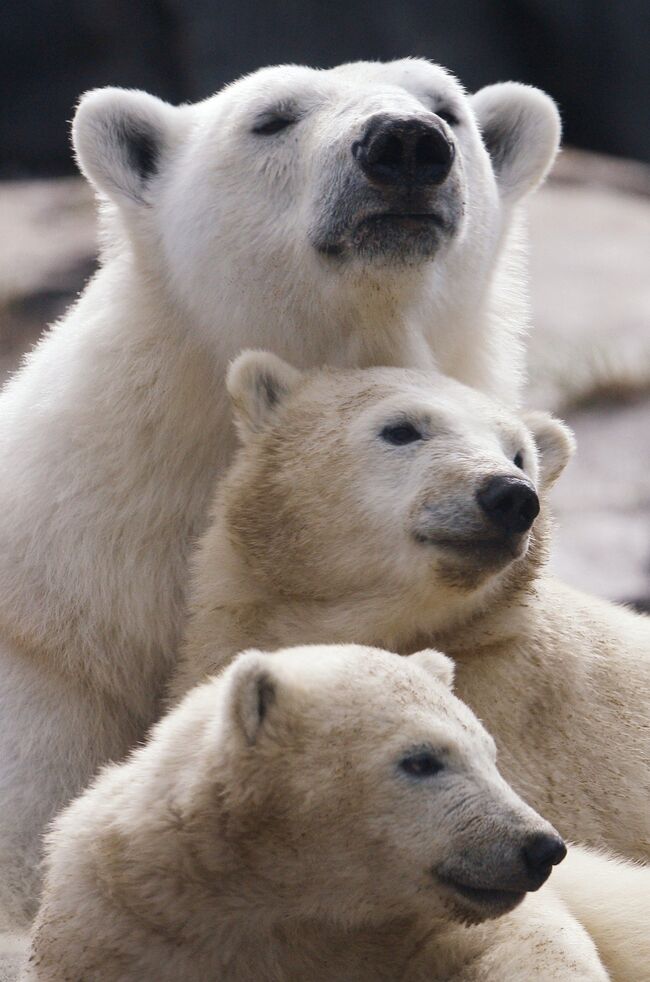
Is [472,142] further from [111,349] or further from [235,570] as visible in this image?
[235,570]

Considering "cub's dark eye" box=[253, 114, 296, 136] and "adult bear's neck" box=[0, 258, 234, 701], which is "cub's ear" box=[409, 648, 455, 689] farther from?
"cub's dark eye" box=[253, 114, 296, 136]

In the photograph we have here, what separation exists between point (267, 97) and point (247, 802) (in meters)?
1.89

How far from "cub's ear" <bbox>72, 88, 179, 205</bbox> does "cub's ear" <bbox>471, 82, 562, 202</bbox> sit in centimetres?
88

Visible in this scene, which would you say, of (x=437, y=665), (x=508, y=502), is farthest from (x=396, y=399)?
(x=437, y=665)

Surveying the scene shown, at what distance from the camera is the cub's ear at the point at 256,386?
11.6ft

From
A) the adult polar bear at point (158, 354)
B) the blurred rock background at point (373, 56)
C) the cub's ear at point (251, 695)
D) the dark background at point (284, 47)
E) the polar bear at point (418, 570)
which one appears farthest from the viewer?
the dark background at point (284, 47)

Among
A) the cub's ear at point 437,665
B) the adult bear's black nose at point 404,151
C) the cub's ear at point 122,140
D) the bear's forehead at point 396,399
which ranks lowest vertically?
the cub's ear at point 437,665

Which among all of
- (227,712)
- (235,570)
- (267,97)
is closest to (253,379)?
(235,570)

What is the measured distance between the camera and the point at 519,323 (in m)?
4.41

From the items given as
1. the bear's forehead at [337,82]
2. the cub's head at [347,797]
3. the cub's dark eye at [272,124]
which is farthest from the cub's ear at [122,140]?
the cub's head at [347,797]

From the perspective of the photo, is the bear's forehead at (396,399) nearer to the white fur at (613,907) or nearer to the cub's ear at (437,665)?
the cub's ear at (437,665)

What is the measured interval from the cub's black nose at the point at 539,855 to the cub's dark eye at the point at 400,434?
3.46ft

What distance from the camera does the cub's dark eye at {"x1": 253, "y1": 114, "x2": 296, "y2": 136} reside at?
3857 mm

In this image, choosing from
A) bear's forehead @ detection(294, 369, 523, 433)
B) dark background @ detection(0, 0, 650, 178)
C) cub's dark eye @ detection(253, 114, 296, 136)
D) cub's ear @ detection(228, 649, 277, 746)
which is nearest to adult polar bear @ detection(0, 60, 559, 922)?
cub's dark eye @ detection(253, 114, 296, 136)
